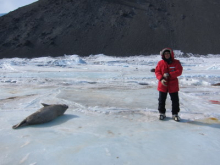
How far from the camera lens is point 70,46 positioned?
52.5 meters

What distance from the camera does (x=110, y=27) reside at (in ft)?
188

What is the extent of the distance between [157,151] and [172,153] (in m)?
0.18

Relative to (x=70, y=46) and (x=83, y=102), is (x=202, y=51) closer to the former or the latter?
(x=70, y=46)

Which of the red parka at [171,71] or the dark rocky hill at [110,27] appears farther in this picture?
the dark rocky hill at [110,27]

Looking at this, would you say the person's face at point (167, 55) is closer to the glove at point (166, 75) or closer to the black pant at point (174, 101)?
the glove at point (166, 75)

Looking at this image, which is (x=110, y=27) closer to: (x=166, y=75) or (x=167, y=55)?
(x=167, y=55)

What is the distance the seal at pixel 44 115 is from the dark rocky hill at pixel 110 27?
46.9m

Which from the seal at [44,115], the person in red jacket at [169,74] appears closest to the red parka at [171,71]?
the person in red jacket at [169,74]

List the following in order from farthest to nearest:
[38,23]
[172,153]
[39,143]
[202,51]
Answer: [38,23]
[202,51]
[39,143]
[172,153]

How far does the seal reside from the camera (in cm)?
367

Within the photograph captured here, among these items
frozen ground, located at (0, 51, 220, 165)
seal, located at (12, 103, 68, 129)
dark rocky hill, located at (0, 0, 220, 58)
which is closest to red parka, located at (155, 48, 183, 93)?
frozen ground, located at (0, 51, 220, 165)

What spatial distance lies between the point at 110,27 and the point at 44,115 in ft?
182

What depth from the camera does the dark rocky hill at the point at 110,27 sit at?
2061 inches

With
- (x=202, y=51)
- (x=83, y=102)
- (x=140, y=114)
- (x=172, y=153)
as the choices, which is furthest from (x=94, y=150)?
(x=202, y=51)
